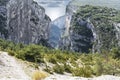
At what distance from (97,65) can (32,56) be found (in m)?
11.6

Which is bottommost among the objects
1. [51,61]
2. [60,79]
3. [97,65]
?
[51,61]

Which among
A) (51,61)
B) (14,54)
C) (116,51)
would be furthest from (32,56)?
(116,51)

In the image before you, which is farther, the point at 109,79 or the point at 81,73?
the point at 81,73

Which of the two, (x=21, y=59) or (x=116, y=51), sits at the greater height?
(x=21, y=59)

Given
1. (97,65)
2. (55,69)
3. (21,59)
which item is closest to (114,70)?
(97,65)

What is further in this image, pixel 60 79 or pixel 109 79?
pixel 60 79

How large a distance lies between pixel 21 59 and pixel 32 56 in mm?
3467

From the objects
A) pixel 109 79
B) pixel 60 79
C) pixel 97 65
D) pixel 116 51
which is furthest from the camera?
pixel 116 51

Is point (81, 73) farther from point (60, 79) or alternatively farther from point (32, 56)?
point (60, 79)

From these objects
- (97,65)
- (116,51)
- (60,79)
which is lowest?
(116,51)

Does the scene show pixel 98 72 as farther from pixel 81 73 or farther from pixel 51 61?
pixel 51 61

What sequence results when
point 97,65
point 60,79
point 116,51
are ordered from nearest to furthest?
point 60,79 < point 97,65 < point 116,51

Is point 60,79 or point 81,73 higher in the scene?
point 60,79

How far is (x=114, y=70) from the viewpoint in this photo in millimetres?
51156
